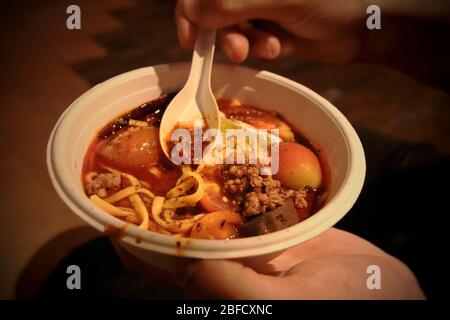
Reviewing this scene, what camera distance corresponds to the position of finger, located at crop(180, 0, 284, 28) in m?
0.85

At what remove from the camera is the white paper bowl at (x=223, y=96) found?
0.62 meters

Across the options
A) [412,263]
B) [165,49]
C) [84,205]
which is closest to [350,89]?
[165,49]

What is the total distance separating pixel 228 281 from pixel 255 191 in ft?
0.71

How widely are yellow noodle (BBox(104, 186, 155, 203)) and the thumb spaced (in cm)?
→ 22

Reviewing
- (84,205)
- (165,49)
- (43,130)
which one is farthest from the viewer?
(165,49)

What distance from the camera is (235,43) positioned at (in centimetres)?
95

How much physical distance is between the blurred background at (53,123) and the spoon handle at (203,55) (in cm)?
53

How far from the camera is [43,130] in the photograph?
4.28ft

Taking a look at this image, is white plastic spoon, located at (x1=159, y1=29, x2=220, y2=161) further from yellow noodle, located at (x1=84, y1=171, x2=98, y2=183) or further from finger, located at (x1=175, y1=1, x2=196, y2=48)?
yellow noodle, located at (x1=84, y1=171, x2=98, y2=183)

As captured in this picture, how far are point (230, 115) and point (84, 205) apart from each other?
1.61 feet

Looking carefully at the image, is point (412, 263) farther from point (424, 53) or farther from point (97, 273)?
point (97, 273)

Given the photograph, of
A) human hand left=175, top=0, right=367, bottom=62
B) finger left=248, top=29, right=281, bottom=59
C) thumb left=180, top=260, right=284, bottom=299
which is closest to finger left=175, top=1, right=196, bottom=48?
human hand left=175, top=0, right=367, bottom=62

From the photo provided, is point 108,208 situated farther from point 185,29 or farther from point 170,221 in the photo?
point 185,29

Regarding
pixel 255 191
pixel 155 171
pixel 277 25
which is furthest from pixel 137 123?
pixel 277 25
